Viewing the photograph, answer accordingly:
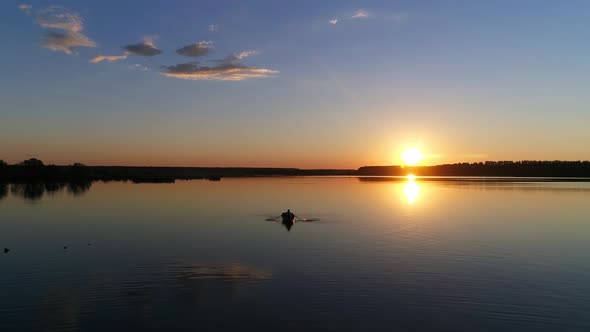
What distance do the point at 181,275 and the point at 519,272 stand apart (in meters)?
17.5

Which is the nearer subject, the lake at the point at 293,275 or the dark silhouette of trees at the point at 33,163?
the lake at the point at 293,275

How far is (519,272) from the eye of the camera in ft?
77.8

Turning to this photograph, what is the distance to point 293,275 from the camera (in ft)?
74.7

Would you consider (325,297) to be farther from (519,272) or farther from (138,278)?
(519,272)

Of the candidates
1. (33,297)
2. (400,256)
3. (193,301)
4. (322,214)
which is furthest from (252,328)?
(322,214)

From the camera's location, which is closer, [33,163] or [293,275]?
[293,275]

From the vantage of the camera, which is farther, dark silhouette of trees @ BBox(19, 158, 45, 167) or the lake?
dark silhouette of trees @ BBox(19, 158, 45, 167)

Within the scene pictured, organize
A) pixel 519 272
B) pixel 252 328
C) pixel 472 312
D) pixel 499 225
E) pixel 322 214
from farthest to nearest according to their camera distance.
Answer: pixel 322 214, pixel 499 225, pixel 519 272, pixel 472 312, pixel 252 328

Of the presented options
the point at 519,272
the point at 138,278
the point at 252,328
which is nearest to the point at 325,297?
the point at 252,328

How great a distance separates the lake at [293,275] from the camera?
16.2 m

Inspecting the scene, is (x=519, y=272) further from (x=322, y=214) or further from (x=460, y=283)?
(x=322, y=214)

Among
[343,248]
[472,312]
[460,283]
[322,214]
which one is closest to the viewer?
[472,312]

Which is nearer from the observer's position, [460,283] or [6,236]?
[460,283]

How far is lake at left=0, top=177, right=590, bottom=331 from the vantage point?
16172 mm
